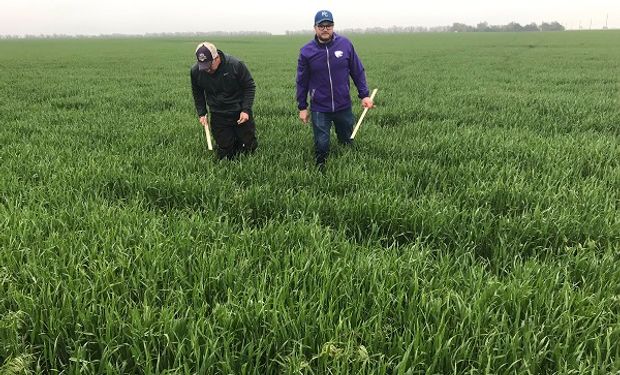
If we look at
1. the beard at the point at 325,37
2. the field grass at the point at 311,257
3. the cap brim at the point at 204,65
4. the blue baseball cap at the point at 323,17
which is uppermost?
the blue baseball cap at the point at 323,17

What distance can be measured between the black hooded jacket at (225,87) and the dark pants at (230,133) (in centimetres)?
9

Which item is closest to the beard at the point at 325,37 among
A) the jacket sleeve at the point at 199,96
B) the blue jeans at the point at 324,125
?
the blue jeans at the point at 324,125

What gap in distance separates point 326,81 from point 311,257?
10.7 feet

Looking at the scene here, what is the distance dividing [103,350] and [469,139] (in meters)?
5.10

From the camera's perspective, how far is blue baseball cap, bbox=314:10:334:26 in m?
4.92

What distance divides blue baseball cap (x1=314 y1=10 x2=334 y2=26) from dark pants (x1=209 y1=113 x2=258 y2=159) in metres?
1.50

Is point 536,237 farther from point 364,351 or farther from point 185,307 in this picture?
point 185,307

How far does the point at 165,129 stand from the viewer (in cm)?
700

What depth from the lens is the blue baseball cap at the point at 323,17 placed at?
492 centimetres

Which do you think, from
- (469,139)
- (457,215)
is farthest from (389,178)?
(469,139)

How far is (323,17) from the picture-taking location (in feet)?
16.1

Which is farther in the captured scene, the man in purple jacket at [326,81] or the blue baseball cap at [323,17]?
the man in purple jacket at [326,81]

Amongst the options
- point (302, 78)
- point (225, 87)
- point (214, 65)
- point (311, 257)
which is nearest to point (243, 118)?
point (225, 87)

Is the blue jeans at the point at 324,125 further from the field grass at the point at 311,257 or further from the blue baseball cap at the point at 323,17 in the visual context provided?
the blue baseball cap at the point at 323,17
